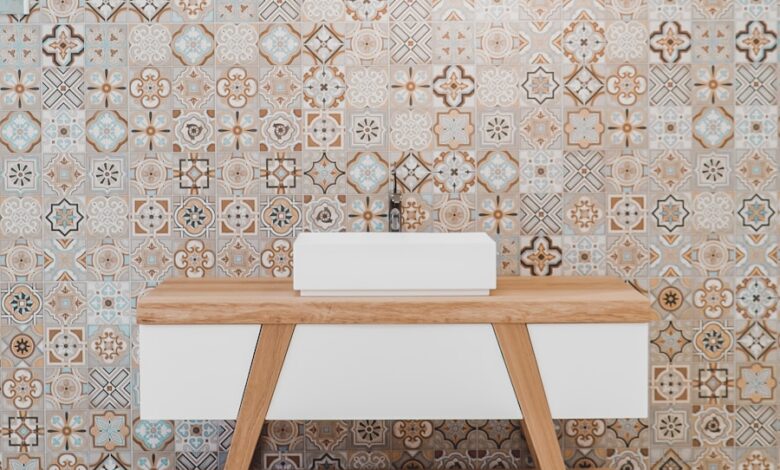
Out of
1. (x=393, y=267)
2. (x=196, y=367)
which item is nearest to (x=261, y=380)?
(x=196, y=367)

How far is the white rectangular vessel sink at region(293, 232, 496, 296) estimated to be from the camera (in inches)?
68.4

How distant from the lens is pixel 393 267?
1.75 metres

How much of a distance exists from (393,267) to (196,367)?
474 mm

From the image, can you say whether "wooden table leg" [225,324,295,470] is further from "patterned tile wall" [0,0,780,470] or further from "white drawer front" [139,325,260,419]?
"patterned tile wall" [0,0,780,470]

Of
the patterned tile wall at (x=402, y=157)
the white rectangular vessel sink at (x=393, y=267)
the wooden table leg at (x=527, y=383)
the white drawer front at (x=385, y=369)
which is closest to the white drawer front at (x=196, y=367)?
the white drawer front at (x=385, y=369)

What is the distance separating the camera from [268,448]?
84.0 inches

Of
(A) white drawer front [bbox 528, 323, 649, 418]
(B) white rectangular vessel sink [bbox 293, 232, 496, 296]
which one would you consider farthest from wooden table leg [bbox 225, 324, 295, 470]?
(A) white drawer front [bbox 528, 323, 649, 418]

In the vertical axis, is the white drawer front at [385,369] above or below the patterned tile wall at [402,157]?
below

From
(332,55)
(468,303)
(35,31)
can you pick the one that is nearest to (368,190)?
(332,55)

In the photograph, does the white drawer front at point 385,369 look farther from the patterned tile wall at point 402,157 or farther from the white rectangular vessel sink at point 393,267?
the patterned tile wall at point 402,157

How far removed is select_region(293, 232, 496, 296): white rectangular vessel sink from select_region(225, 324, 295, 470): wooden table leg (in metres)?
0.12

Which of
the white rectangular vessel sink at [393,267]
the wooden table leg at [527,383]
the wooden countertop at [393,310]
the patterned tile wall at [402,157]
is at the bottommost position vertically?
the wooden table leg at [527,383]

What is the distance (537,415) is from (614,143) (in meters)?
0.75

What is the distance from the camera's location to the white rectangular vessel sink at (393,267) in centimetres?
174
